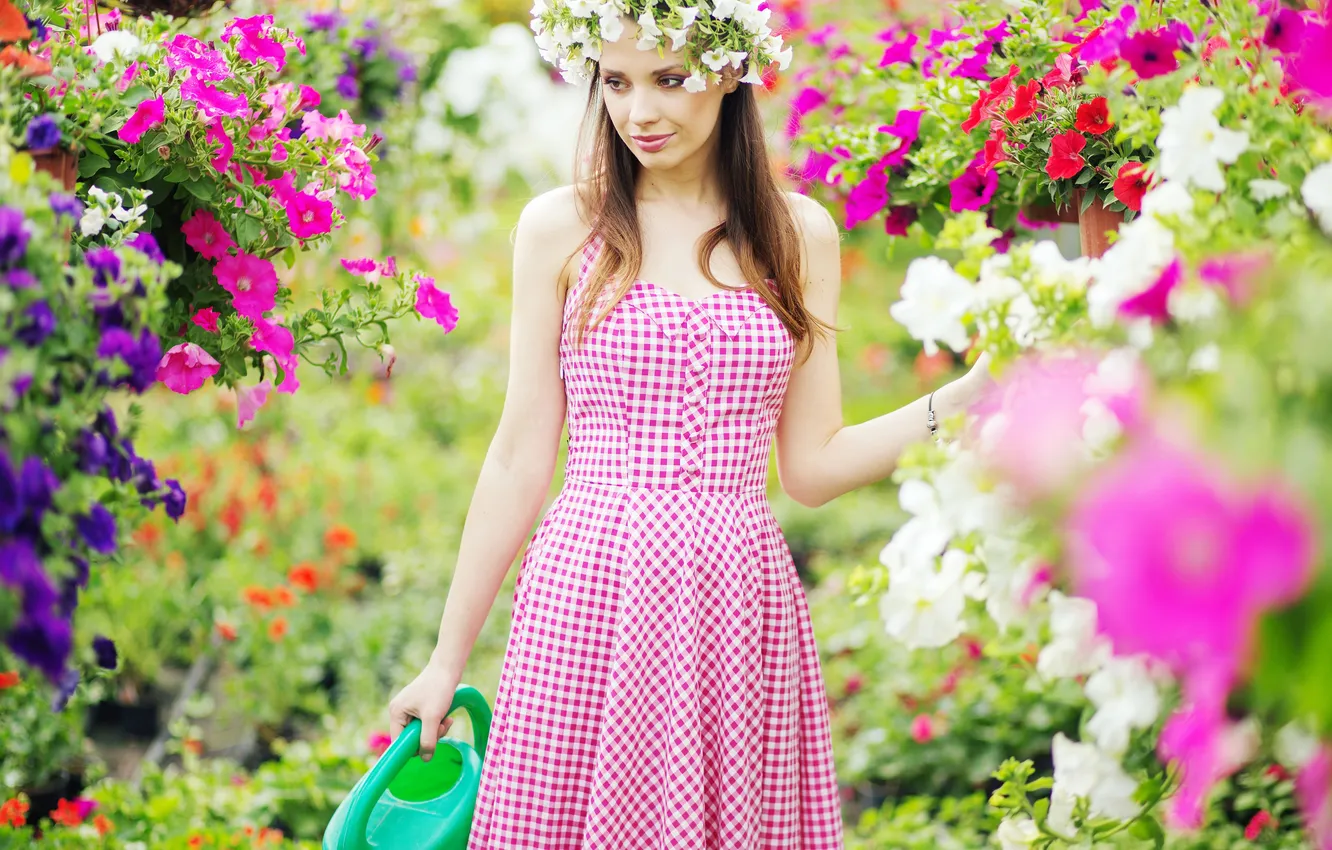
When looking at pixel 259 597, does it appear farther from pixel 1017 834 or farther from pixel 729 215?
pixel 1017 834

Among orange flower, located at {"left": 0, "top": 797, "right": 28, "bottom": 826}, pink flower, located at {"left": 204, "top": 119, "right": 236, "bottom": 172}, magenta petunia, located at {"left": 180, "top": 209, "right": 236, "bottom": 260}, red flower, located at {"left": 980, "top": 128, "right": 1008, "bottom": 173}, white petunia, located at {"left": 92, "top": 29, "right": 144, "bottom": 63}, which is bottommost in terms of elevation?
orange flower, located at {"left": 0, "top": 797, "right": 28, "bottom": 826}

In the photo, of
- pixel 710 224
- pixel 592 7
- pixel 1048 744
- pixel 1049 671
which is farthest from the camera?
pixel 1048 744

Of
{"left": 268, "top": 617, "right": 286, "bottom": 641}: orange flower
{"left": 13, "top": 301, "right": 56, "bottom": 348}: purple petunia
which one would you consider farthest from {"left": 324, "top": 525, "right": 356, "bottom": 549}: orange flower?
{"left": 13, "top": 301, "right": 56, "bottom": 348}: purple petunia

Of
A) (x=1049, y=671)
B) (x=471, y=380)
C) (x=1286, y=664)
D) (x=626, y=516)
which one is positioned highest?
(x=1286, y=664)

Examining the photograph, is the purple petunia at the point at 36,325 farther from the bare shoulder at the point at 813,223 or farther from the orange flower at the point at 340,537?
the orange flower at the point at 340,537

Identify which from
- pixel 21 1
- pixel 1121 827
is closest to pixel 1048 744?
pixel 1121 827

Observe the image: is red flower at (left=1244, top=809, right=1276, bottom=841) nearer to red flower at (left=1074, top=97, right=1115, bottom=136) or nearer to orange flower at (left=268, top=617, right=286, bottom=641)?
red flower at (left=1074, top=97, right=1115, bottom=136)

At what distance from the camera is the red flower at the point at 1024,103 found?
53.4 inches

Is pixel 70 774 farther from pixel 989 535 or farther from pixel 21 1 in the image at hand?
pixel 989 535

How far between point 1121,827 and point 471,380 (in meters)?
4.18

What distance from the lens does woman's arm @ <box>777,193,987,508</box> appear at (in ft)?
5.44

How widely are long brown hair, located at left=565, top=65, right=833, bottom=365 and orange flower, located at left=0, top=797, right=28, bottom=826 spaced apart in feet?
4.11

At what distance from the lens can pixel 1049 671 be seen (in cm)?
90

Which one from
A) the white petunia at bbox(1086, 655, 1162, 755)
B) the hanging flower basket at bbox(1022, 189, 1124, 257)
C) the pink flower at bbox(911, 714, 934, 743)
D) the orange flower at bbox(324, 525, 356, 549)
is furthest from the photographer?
the orange flower at bbox(324, 525, 356, 549)
